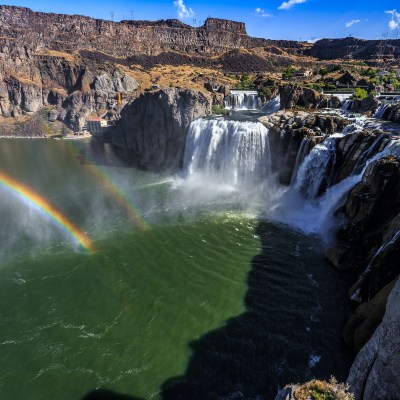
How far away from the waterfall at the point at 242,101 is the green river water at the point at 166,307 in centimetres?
3578

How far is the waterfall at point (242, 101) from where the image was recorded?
62438 millimetres

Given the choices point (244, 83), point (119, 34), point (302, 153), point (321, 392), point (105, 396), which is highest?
point (119, 34)

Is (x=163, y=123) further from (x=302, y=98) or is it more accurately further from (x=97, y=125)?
(x=97, y=125)

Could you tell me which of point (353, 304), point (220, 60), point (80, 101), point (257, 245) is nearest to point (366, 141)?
point (257, 245)

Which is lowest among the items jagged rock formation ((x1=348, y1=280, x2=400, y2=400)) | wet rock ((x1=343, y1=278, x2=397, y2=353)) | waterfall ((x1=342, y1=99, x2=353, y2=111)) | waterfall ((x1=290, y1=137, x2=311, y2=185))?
wet rock ((x1=343, y1=278, x2=397, y2=353))

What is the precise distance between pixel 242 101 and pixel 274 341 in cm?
5445

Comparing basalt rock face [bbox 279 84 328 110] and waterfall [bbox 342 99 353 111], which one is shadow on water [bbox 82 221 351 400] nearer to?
waterfall [bbox 342 99 353 111]

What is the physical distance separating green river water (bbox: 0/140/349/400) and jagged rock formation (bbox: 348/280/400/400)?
563 centimetres

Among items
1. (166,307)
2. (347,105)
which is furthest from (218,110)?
(166,307)

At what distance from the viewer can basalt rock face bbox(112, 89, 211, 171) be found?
4900cm

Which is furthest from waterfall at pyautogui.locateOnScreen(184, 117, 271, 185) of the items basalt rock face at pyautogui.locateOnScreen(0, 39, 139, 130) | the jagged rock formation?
basalt rock face at pyautogui.locateOnScreen(0, 39, 139, 130)

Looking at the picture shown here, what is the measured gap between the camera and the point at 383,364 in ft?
28.0

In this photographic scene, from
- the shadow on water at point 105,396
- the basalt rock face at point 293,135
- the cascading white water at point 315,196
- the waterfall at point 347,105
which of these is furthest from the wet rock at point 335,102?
the shadow on water at point 105,396

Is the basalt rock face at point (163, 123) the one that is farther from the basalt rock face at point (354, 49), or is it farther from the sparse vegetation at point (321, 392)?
the basalt rock face at point (354, 49)
